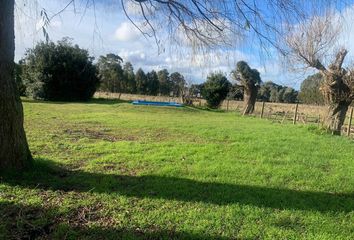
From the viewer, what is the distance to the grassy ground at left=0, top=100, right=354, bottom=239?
358 centimetres

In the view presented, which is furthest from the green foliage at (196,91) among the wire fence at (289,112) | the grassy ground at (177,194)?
the grassy ground at (177,194)

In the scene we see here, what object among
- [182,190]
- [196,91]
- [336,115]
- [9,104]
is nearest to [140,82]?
[196,91]

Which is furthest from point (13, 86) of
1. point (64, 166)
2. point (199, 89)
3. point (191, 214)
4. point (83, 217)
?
point (199, 89)

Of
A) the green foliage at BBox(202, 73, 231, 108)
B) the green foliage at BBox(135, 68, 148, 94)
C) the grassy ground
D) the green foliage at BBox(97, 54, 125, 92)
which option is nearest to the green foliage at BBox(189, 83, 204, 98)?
the green foliage at BBox(202, 73, 231, 108)

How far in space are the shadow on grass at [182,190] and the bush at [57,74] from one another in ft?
92.1

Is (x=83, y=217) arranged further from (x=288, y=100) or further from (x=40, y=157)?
(x=288, y=100)

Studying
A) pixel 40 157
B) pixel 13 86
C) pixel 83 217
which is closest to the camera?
pixel 83 217

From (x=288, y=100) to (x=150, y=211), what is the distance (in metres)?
60.6

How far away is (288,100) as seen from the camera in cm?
6109

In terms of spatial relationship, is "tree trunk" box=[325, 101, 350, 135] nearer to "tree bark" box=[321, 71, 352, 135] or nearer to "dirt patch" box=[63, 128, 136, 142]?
"tree bark" box=[321, 71, 352, 135]

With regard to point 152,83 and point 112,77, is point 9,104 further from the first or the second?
point 152,83

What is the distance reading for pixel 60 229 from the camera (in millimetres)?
3430

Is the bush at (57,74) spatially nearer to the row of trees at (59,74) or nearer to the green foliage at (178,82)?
the row of trees at (59,74)

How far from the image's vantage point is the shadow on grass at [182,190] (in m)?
4.45
